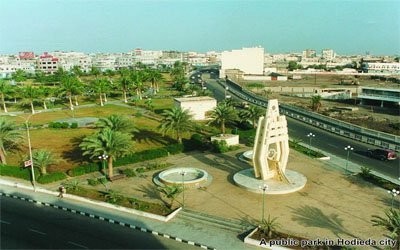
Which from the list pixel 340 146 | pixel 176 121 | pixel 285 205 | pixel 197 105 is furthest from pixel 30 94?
pixel 285 205

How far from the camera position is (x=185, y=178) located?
40.0 m

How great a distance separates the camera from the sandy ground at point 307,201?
94.8ft

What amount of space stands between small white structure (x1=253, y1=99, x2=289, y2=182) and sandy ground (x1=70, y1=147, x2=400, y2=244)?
303cm

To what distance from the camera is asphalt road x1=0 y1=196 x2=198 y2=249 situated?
26.2 m

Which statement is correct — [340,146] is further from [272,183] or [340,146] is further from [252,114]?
[272,183]

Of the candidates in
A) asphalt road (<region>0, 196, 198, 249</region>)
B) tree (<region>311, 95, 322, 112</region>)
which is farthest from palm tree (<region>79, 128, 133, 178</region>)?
tree (<region>311, 95, 322, 112</region>)

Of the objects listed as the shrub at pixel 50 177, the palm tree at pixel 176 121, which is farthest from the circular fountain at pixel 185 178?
the palm tree at pixel 176 121

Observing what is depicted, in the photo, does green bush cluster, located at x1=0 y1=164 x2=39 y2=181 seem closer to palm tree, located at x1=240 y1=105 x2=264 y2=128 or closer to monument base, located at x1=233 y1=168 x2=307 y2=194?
monument base, located at x1=233 y1=168 x2=307 y2=194

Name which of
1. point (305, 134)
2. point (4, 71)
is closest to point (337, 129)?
point (305, 134)

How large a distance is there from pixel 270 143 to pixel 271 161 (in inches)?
102

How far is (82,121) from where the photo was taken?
6650 centimetres

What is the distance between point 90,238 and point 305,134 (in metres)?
43.2

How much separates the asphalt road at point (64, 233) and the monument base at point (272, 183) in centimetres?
1175

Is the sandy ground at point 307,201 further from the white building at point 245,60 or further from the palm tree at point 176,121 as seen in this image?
the white building at point 245,60
